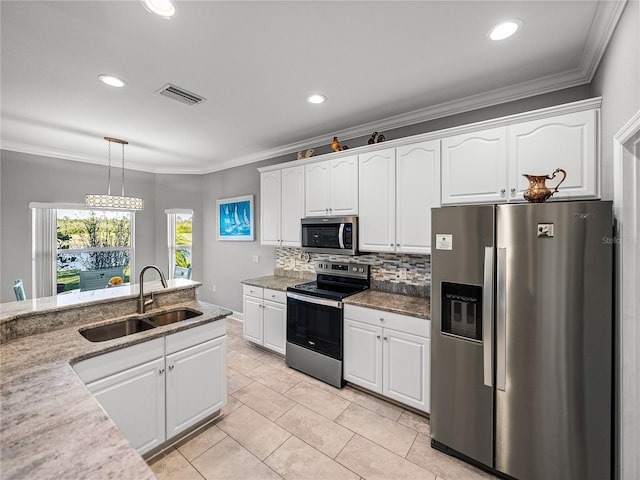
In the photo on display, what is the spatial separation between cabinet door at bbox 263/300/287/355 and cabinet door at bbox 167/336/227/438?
1.06 meters

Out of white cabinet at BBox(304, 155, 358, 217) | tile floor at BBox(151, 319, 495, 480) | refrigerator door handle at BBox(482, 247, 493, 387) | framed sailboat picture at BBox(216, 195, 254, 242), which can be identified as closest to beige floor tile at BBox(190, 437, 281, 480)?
tile floor at BBox(151, 319, 495, 480)

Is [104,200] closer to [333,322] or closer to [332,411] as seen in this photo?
[333,322]

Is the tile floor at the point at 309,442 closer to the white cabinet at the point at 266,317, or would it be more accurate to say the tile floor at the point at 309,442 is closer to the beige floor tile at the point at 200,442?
the beige floor tile at the point at 200,442

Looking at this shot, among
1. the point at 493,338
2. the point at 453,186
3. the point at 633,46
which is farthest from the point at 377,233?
the point at 633,46

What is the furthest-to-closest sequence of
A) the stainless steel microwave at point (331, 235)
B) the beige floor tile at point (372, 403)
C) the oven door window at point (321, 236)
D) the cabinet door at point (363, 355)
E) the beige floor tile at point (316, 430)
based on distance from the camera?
Result: 1. the oven door window at point (321, 236)
2. the stainless steel microwave at point (331, 235)
3. the cabinet door at point (363, 355)
4. the beige floor tile at point (372, 403)
5. the beige floor tile at point (316, 430)

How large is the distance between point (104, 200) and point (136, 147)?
0.96 metres

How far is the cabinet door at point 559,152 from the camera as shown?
1.83 metres

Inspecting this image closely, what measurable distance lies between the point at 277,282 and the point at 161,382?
187 centimetres

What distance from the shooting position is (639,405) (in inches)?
51.9

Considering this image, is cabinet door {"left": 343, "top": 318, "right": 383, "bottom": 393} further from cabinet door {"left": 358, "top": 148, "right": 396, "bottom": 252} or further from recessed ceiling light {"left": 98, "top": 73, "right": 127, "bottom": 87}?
recessed ceiling light {"left": 98, "top": 73, "right": 127, "bottom": 87}

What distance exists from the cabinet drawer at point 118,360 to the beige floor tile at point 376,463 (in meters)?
1.44

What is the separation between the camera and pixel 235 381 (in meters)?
2.93

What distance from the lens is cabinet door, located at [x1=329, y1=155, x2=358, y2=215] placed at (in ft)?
9.63

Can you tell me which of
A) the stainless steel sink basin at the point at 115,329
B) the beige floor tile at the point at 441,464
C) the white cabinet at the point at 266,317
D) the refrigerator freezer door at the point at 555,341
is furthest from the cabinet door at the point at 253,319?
the refrigerator freezer door at the point at 555,341
